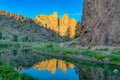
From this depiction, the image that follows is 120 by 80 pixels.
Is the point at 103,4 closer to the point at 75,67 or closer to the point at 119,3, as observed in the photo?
the point at 119,3

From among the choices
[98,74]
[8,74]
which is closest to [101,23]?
[98,74]

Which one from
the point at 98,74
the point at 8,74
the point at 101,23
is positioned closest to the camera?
the point at 8,74

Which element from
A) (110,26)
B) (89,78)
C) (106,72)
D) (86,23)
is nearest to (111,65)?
(106,72)

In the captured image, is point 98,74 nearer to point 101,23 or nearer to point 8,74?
point 8,74

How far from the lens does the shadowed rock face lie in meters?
62.9

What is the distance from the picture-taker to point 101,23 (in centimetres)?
6706

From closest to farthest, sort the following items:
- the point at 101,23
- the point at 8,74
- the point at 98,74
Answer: the point at 8,74 → the point at 98,74 → the point at 101,23

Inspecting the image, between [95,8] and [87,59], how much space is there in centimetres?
2639

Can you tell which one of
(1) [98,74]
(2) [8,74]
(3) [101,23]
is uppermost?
(3) [101,23]

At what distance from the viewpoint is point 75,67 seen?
43.1 metres

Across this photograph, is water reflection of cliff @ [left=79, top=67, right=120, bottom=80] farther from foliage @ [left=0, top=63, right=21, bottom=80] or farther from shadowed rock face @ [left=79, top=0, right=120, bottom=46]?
shadowed rock face @ [left=79, top=0, right=120, bottom=46]

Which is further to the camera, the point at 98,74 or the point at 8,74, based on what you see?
the point at 98,74

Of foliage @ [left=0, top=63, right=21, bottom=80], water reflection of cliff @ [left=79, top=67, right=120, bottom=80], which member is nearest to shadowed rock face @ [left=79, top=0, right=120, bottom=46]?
water reflection of cliff @ [left=79, top=67, right=120, bottom=80]

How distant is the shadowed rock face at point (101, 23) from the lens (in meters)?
62.9
